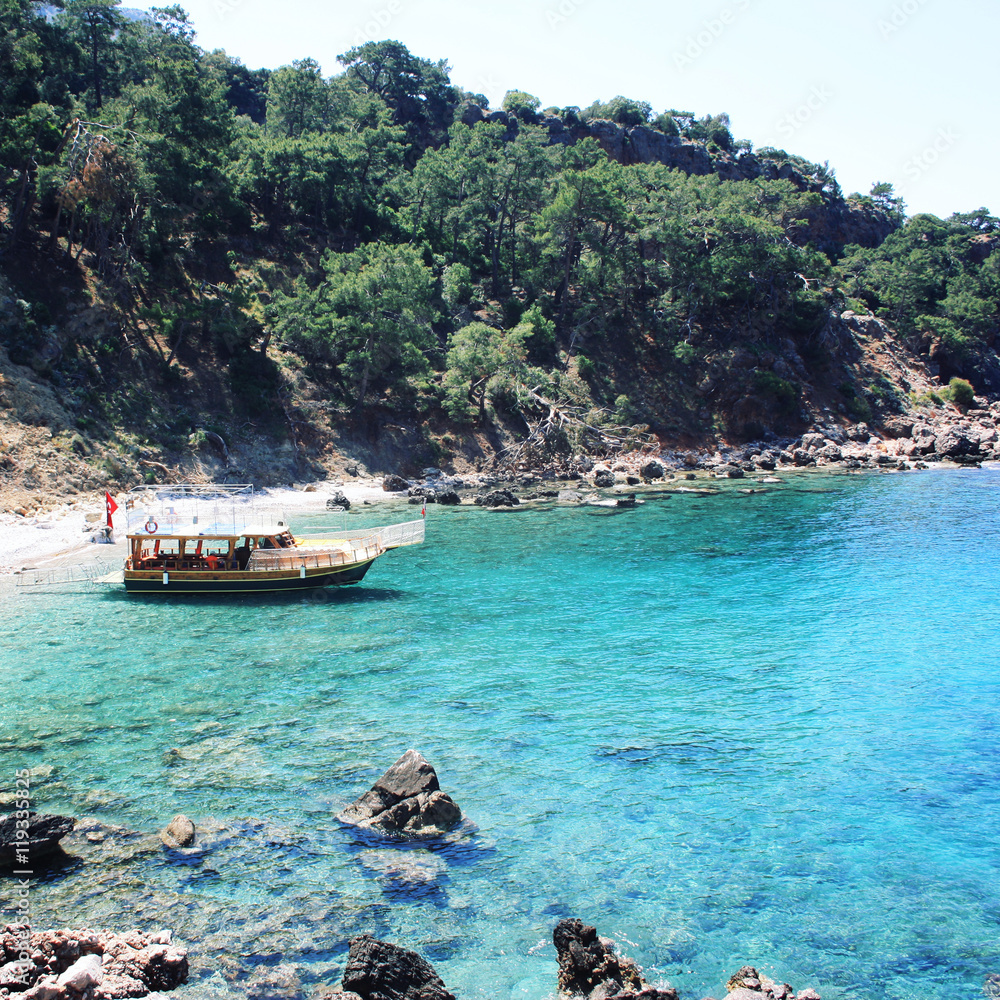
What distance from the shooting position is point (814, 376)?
7819 cm

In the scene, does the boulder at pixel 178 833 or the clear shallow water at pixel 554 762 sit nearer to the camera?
the clear shallow water at pixel 554 762

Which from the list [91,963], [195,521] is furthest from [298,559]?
[91,963]

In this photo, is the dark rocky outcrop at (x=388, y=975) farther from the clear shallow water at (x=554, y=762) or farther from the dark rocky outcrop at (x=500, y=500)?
the dark rocky outcrop at (x=500, y=500)

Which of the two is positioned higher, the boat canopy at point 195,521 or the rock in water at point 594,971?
the boat canopy at point 195,521

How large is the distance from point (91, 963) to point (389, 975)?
394 cm

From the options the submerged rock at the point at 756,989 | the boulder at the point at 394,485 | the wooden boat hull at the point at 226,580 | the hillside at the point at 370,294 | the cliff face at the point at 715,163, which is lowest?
the submerged rock at the point at 756,989

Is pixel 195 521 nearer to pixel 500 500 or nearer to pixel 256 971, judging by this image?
pixel 500 500

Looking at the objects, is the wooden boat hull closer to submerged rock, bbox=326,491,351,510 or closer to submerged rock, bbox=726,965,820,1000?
submerged rock, bbox=326,491,351,510

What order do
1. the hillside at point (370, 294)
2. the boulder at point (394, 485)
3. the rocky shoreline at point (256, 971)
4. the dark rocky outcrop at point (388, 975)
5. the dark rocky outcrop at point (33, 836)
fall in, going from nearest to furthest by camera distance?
the rocky shoreline at point (256, 971), the dark rocky outcrop at point (388, 975), the dark rocky outcrop at point (33, 836), the hillside at point (370, 294), the boulder at point (394, 485)

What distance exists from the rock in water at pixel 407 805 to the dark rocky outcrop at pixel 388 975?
3.92m

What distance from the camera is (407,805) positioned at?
1465 cm

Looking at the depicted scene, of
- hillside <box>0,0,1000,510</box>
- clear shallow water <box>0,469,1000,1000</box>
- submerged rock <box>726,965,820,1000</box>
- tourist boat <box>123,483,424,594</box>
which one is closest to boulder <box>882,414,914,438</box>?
hillside <box>0,0,1000,510</box>

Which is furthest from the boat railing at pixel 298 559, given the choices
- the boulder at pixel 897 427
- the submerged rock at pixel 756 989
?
the boulder at pixel 897 427

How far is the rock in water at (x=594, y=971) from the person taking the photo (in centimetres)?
1011
